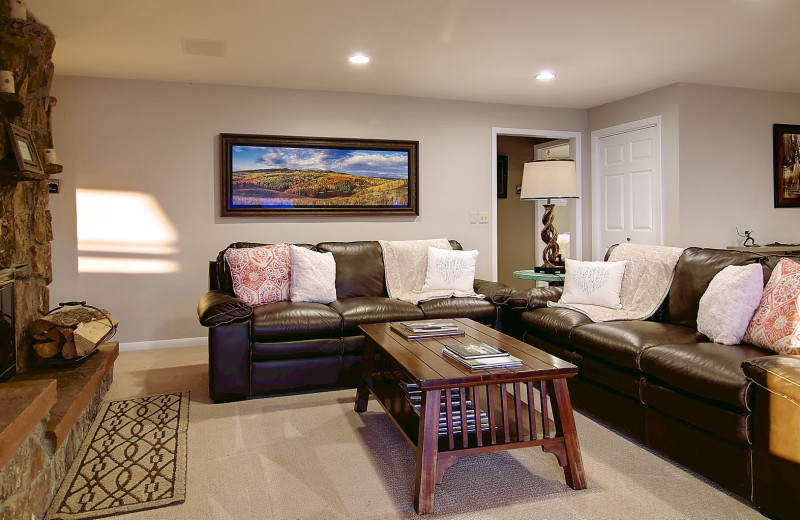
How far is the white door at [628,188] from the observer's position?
17.3ft

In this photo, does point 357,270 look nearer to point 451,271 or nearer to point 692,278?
point 451,271

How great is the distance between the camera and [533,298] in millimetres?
3824

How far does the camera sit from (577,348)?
3.14m

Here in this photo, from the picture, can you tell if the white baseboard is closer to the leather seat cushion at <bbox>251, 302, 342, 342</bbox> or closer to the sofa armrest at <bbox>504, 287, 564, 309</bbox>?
the leather seat cushion at <bbox>251, 302, 342, 342</bbox>

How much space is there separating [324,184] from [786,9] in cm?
365

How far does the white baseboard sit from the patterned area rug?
164 centimetres

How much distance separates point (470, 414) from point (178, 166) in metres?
3.66

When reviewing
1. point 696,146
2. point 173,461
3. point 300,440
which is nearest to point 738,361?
point 300,440

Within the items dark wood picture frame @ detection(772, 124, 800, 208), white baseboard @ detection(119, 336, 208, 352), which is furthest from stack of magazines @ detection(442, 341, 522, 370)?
dark wood picture frame @ detection(772, 124, 800, 208)

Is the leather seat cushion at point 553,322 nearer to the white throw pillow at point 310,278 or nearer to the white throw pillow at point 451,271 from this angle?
the white throw pillow at point 451,271

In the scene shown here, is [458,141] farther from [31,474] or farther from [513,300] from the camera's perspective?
[31,474]

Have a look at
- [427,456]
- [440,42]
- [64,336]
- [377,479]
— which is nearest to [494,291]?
[440,42]

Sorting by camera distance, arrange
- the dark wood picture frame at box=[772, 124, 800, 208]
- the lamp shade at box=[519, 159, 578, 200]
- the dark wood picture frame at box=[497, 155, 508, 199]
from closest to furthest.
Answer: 1. the lamp shade at box=[519, 159, 578, 200]
2. the dark wood picture frame at box=[772, 124, 800, 208]
3. the dark wood picture frame at box=[497, 155, 508, 199]

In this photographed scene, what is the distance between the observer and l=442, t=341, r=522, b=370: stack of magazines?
228 centimetres
